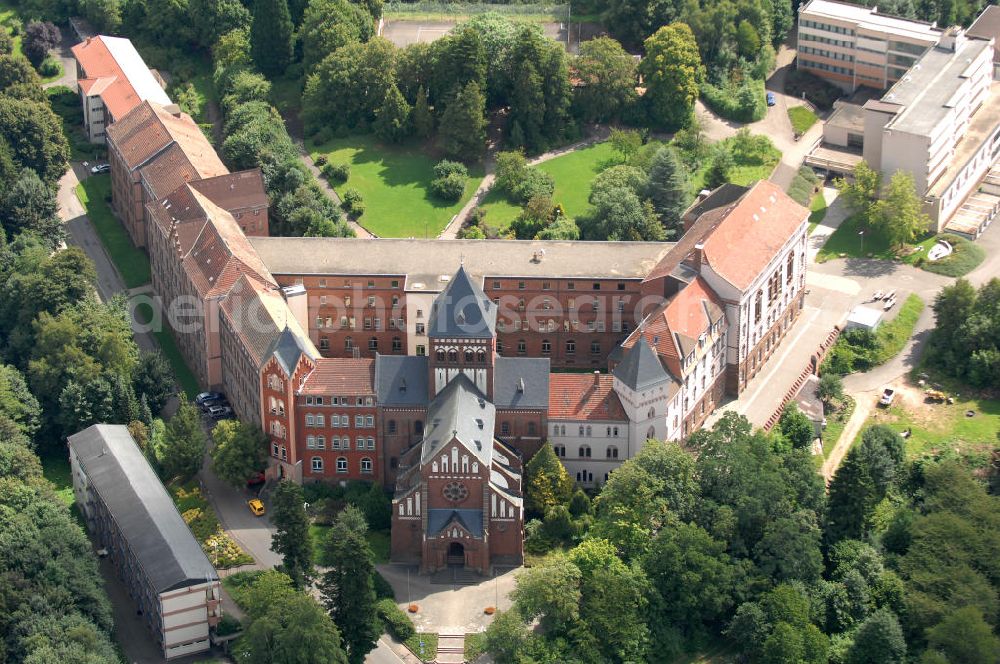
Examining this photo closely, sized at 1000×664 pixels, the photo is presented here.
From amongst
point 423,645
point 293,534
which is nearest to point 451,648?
point 423,645

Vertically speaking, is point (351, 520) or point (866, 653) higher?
point (351, 520)

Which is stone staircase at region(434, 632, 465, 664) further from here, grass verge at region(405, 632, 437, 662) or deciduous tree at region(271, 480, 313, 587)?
deciduous tree at region(271, 480, 313, 587)

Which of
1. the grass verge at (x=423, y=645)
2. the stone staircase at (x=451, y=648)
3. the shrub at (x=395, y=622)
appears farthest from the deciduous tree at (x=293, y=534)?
the stone staircase at (x=451, y=648)

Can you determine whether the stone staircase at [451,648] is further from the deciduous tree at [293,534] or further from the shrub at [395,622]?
the deciduous tree at [293,534]

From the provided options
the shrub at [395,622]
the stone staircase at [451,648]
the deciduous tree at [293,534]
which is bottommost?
the stone staircase at [451,648]

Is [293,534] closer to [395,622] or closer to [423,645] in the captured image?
[395,622]

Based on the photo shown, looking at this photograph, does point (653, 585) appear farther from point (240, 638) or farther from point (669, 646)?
point (240, 638)

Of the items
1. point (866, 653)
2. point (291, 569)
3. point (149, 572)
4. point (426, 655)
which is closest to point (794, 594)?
point (866, 653)
